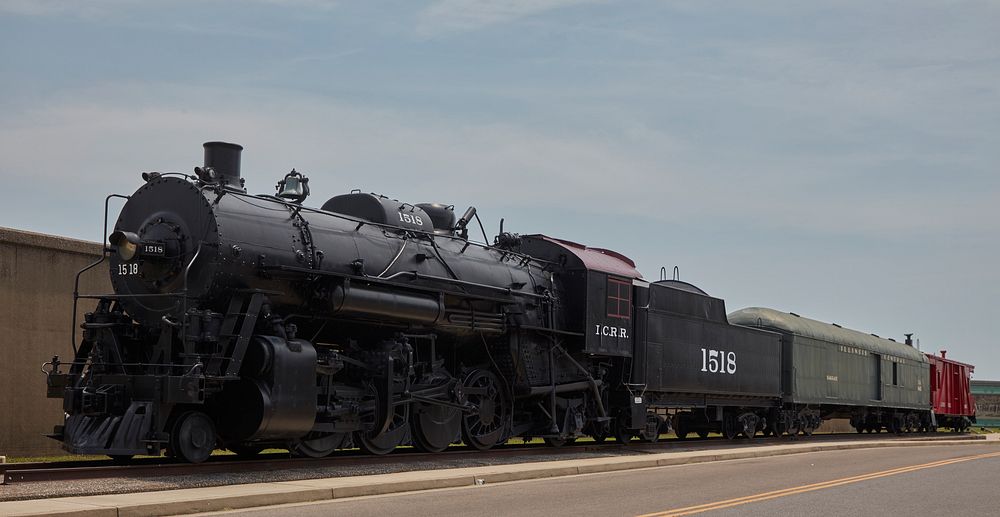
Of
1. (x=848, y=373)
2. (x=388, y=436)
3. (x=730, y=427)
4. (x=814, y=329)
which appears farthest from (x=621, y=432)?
(x=848, y=373)

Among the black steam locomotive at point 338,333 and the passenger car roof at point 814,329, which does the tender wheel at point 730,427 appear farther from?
the black steam locomotive at point 338,333

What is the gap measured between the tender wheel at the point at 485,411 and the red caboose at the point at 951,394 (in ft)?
97.7

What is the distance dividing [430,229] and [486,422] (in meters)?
3.62

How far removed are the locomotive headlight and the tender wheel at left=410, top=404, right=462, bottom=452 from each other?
5.08 m

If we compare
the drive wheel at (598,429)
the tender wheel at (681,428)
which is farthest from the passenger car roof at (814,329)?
the drive wheel at (598,429)

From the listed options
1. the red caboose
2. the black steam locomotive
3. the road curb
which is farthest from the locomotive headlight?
the red caboose

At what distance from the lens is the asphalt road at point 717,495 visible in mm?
10641

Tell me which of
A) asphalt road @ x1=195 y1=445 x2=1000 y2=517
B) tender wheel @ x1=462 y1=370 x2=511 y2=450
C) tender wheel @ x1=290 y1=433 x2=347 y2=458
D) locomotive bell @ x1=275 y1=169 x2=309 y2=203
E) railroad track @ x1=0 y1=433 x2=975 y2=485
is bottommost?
asphalt road @ x1=195 y1=445 x2=1000 y2=517

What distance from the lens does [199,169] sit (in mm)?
14000

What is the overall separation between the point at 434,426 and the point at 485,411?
1612mm

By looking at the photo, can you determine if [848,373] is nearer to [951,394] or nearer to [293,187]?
[951,394]

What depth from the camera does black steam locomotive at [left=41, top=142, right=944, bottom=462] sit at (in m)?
13.1

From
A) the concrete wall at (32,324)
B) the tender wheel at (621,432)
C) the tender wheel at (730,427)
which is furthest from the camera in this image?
the tender wheel at (730,427)

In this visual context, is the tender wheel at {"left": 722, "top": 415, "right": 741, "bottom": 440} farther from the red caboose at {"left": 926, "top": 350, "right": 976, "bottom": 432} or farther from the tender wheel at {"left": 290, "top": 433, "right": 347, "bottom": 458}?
the red caboose at {"left": 926, "top": 350, "right": 976, "bottom": 432}
